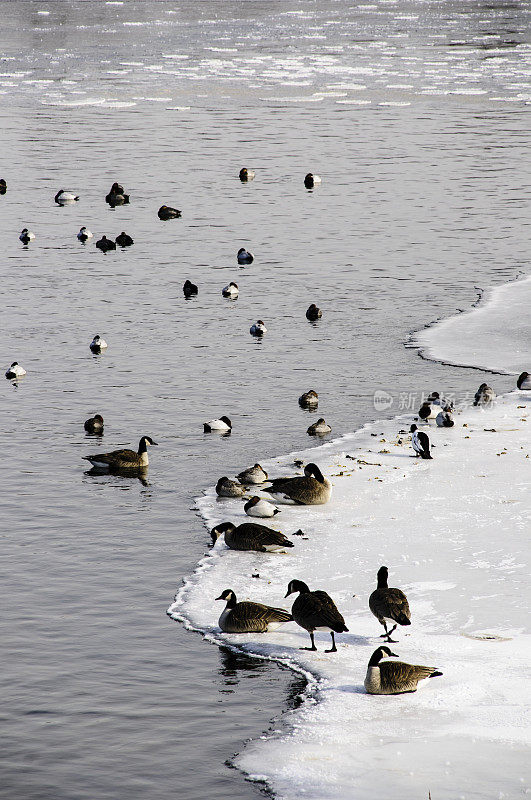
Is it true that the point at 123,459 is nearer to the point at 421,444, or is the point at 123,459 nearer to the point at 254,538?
the point at 254,538

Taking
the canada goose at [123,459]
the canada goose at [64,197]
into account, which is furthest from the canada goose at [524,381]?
the canada goose at [64,197]

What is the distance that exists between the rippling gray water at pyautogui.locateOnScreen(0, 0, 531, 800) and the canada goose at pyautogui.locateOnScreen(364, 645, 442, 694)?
3.77 ft

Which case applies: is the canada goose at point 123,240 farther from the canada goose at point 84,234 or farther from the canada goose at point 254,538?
the canada goose at point 254,538

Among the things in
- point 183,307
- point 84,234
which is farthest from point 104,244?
point 183,307

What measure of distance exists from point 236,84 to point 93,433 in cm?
5893

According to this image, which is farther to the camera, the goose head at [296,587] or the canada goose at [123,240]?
the canada goose at [123,240]

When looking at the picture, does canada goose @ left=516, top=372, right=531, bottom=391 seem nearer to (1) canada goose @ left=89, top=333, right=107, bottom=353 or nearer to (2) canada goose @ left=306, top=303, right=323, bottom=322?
(2) canada goose @ left=306, top=303, right=323, bottom=322

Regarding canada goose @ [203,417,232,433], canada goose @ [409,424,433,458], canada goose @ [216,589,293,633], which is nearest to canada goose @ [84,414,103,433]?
Answer: canada goose @ [203,417,232,433]

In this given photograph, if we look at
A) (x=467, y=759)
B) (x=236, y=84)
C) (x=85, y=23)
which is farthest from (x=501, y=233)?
(x=85, y=23)

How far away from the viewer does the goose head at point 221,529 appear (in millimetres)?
18141

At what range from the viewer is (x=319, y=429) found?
76.4 feet

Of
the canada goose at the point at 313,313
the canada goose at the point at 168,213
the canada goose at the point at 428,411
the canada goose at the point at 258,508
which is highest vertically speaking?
the canada goose at the point at 168,213

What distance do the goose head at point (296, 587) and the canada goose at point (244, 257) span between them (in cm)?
2220

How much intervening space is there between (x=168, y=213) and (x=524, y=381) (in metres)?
20.1
